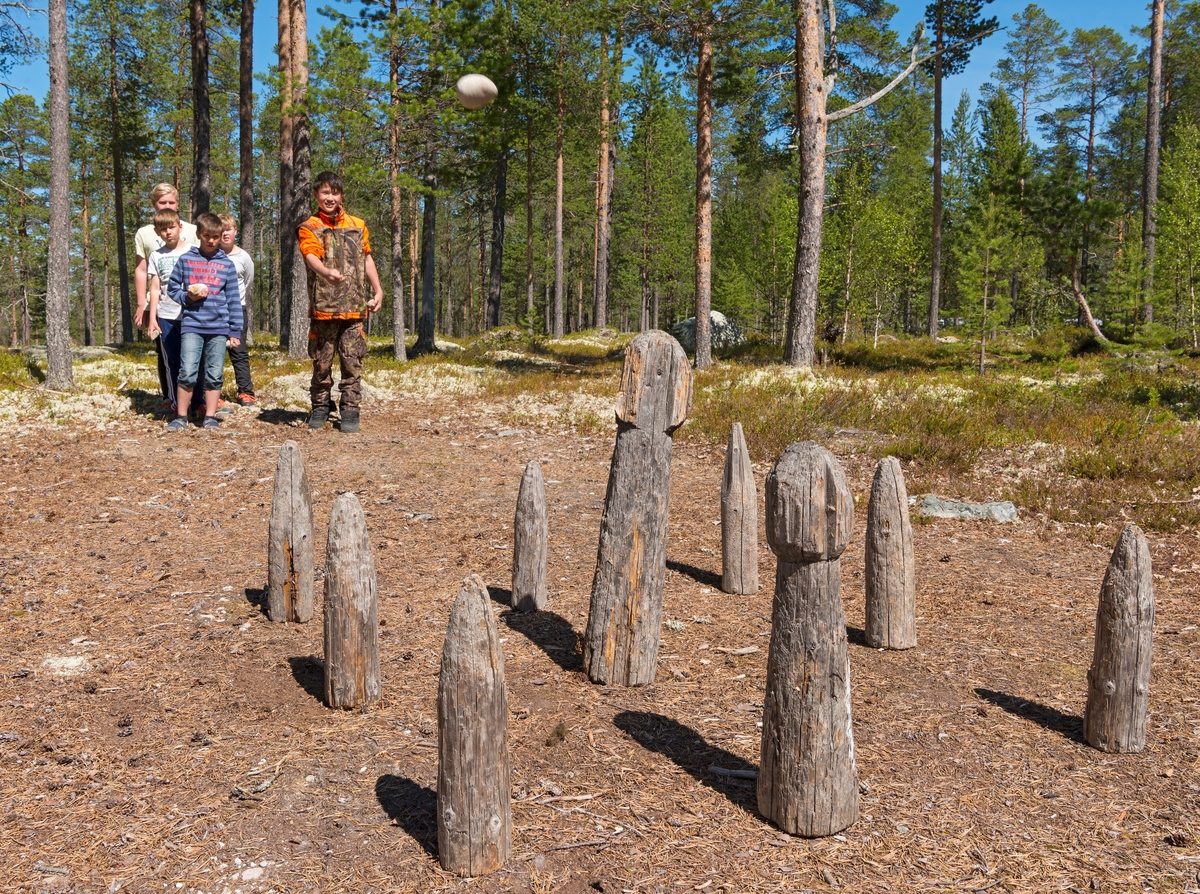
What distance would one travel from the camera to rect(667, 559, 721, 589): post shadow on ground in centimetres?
616

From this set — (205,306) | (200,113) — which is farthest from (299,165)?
(205,306)

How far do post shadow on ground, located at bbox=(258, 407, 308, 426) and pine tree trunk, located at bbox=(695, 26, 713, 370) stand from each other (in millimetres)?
8907

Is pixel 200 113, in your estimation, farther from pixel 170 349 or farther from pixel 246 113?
pixel 170 349

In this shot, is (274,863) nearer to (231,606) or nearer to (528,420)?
(231,606)

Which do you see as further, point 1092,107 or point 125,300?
point 1092,107

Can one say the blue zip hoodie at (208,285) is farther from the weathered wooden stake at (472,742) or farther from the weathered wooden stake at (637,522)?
the weathered wooden stake at (472,742)

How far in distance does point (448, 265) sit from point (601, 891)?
4782cm

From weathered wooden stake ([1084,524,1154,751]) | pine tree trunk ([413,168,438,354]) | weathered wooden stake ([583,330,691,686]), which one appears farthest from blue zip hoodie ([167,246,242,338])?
pine tree trunk ([413,168,438,354])

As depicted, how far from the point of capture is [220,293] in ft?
32.2

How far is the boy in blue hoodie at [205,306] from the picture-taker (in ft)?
31.6

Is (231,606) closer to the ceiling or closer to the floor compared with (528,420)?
closer to the floor

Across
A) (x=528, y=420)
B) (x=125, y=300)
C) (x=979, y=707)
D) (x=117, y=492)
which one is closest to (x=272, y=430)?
(x=117, y=492)

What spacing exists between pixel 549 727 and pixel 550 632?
1169 millimetres

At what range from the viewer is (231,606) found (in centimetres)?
514
